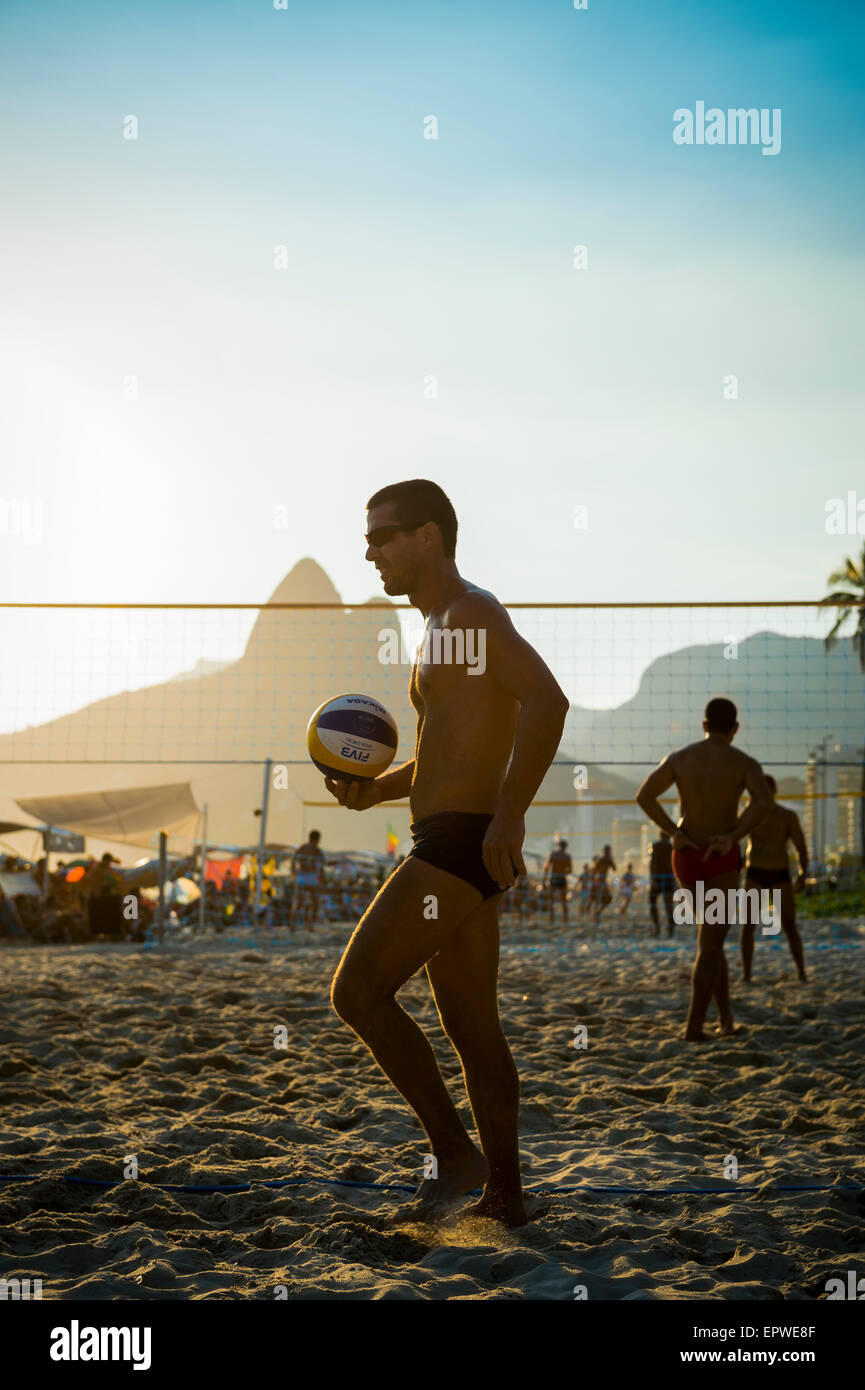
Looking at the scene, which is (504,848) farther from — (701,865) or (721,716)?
(721,716)

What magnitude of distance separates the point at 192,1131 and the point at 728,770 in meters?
2.97

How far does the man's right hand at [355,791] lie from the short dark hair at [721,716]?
2.84m

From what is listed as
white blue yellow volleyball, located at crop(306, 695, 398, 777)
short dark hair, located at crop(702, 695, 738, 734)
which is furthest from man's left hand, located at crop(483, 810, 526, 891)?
short dark hair, located at crop(702, 695, 738, 734)

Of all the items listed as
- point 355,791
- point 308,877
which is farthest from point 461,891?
point 308,877

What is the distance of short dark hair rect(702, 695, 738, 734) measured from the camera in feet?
18.4

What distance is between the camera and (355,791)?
3.07m

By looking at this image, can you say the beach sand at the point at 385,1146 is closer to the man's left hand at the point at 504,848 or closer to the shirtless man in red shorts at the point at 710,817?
the shirtless man in red shorts at the point at 710,817

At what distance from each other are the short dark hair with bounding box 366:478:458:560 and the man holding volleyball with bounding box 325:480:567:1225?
1 cm

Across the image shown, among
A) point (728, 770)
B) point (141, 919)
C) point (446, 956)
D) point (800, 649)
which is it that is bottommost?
point (141, 919)

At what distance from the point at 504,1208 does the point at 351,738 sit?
1.21m

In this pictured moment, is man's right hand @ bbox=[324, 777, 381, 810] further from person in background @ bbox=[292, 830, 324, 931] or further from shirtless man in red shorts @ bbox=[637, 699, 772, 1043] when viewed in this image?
person in background @ bbox=[292, 830, 324, 931]

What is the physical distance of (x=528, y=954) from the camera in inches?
428
